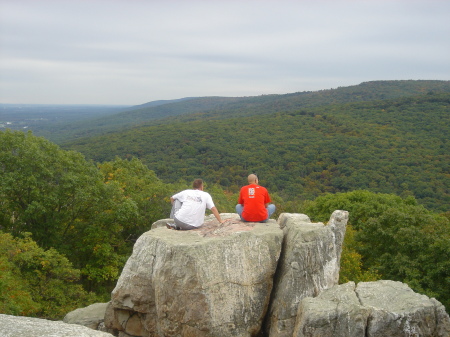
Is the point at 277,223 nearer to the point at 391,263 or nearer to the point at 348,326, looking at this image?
the point at 348,326

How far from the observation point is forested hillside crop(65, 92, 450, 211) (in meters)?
74.4

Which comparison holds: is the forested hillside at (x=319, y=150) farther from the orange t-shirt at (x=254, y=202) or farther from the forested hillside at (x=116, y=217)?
the orange t-shirt at (x=254, y=202)

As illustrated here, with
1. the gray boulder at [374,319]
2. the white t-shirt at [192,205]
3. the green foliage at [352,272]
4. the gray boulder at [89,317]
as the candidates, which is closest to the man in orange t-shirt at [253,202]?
the white t-shirt at [192,205]

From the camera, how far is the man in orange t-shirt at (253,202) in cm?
1260

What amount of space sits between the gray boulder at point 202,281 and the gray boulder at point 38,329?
14.2 feet

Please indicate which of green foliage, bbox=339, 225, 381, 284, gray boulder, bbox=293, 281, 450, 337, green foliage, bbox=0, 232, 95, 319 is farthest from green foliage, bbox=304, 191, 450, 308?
green foliage, bbox=0, 232, 95, 319

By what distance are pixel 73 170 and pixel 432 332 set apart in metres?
20.0

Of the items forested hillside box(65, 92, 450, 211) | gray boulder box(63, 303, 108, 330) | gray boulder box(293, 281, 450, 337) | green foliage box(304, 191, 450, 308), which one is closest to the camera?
gray boulder box(293, 281, 450, 337)

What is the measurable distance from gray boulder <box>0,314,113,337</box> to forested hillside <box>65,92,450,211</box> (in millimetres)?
59457

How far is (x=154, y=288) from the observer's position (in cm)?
1123

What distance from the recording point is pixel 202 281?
10.5 metres

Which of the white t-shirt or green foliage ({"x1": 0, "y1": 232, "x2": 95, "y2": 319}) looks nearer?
the white t-shirt

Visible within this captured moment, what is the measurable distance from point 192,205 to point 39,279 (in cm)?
1118

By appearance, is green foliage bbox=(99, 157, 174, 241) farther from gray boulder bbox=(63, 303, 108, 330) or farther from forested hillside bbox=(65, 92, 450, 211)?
forested hillside bbox=(65, 92, 450, 211)
